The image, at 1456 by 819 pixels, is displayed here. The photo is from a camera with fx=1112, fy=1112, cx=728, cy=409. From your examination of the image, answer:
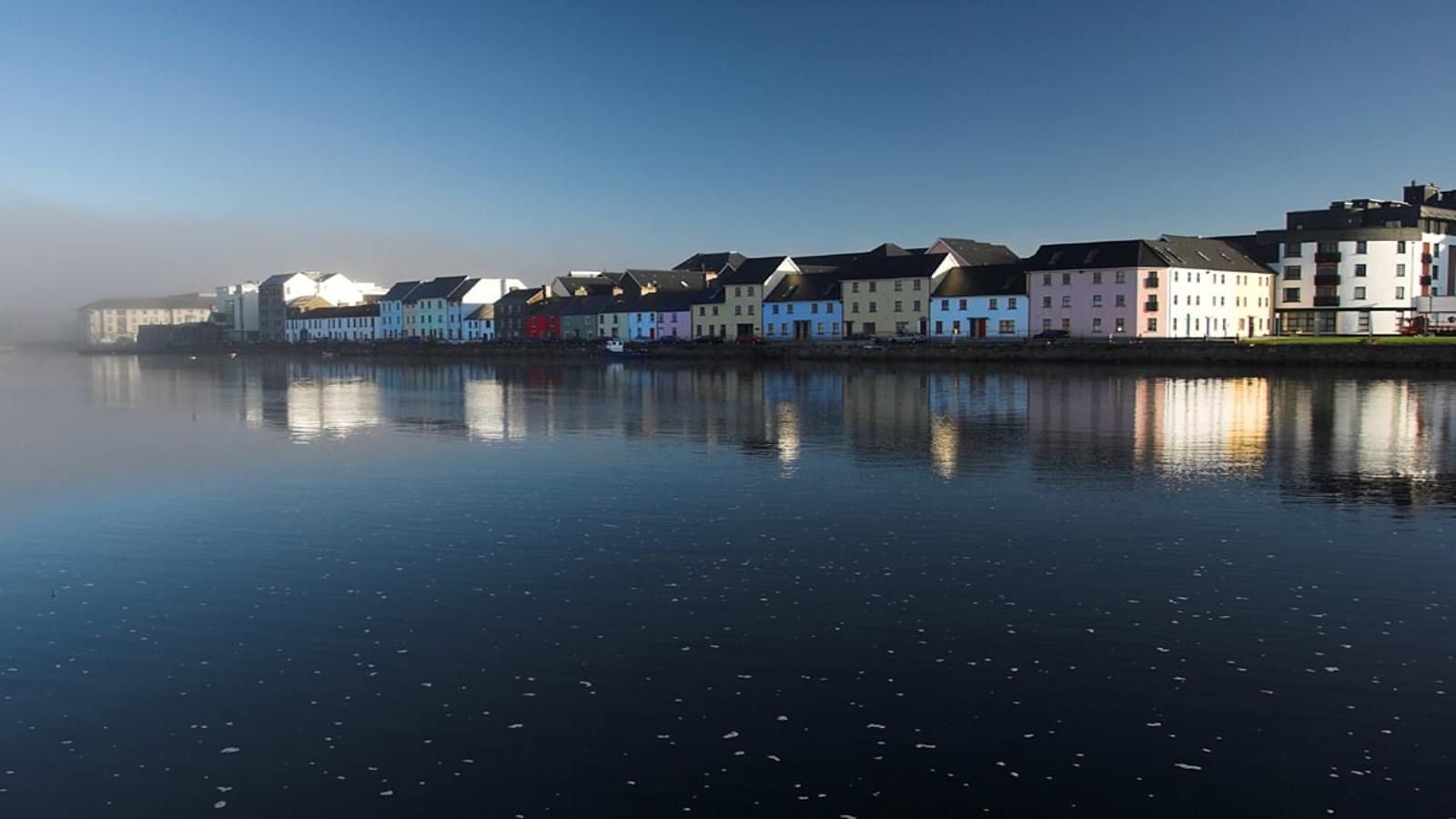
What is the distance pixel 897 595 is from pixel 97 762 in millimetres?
8937

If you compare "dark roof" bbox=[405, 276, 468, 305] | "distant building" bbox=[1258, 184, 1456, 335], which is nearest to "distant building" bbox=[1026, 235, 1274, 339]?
"distant building" bbox=[1258, 184, 1456, 335]

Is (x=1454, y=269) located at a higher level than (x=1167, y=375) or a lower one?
higher

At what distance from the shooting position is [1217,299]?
91812 mm

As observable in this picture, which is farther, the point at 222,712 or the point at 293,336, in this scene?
the point at 293,336

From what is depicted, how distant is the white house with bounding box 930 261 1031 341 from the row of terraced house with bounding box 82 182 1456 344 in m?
0.12

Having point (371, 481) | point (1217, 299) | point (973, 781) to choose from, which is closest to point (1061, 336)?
point (1217, 299)

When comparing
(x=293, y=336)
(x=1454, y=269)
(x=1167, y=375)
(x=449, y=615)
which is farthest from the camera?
(x=293, y=336)

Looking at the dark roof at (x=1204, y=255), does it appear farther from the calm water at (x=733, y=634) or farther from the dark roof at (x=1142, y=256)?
the calm water at (x=733, y=634)

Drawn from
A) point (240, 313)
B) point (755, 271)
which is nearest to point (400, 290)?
point (240, 313)

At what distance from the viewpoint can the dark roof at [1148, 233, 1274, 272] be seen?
3467 inches

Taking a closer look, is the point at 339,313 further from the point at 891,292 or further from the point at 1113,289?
the point at 1113,289

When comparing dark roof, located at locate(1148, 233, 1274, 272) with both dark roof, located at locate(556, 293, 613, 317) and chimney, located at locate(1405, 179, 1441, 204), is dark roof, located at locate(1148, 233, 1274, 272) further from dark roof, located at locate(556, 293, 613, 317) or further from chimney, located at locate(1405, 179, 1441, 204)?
dark roof, located at locate(556, 293, 613, 317)

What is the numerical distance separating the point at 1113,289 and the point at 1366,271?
86.0 ft

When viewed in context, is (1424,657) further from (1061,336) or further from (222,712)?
(1061,336)
